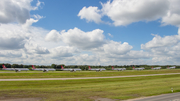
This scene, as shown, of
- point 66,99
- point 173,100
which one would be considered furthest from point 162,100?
point 66,99

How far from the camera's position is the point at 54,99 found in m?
16.4

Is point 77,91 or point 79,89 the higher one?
point 77,91

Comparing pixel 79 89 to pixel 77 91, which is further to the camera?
pixel 79 89

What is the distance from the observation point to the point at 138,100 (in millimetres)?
15633

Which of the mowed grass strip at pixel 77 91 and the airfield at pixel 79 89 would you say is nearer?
the airfield at pixel 79 89

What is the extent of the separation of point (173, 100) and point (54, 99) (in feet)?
49.2

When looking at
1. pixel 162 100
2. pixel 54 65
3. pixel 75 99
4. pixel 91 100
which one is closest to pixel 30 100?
pixel 75 99

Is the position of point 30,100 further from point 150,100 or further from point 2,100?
point 150,100

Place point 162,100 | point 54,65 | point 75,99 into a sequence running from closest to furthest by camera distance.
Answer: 1. point 162,100
2. point 75,99
3. point 54,65

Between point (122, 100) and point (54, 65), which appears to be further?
point (54, 65)

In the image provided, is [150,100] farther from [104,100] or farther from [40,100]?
[40,100]

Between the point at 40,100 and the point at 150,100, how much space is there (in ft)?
45.4

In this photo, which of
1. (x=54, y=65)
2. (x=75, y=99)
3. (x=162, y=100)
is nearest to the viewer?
(x=162, y=100)

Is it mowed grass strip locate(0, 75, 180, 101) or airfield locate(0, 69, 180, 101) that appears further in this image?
mowed grass strip locate(0, 75, 180, 101)
